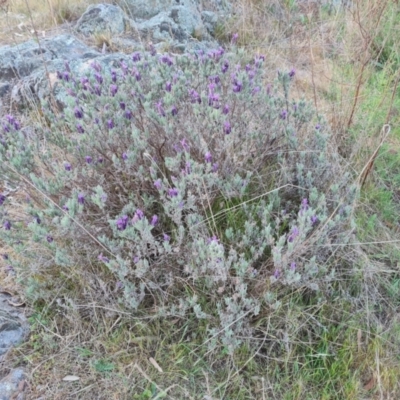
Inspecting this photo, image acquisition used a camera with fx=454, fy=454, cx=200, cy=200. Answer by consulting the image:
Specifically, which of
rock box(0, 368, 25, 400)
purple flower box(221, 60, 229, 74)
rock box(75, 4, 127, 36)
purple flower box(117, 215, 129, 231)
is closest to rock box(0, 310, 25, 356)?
rock box(0, 368, 25, 400)

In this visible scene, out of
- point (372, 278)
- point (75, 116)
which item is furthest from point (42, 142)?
point (372, 278)

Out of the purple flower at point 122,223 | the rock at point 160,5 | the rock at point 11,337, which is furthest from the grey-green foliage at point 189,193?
the rock at point 160,5

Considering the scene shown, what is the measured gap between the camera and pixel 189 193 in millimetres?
1801

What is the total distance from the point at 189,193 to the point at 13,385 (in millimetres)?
Answer: 1060

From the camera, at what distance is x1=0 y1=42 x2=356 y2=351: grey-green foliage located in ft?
6.01

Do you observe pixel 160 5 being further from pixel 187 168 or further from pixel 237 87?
pixel 187 168

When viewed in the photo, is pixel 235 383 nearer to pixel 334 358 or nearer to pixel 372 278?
pixel 334 358

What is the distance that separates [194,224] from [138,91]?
84cm

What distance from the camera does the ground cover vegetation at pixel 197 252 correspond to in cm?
183

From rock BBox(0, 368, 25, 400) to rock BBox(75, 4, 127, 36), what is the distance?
3.45 m

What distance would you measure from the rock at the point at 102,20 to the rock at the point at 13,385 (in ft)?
11.3

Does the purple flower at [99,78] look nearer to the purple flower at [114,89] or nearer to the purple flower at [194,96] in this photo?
the purple flower at [114,89]

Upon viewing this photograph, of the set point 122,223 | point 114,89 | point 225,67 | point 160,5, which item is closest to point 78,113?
point 114,89

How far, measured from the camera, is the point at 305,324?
1.92 metres
